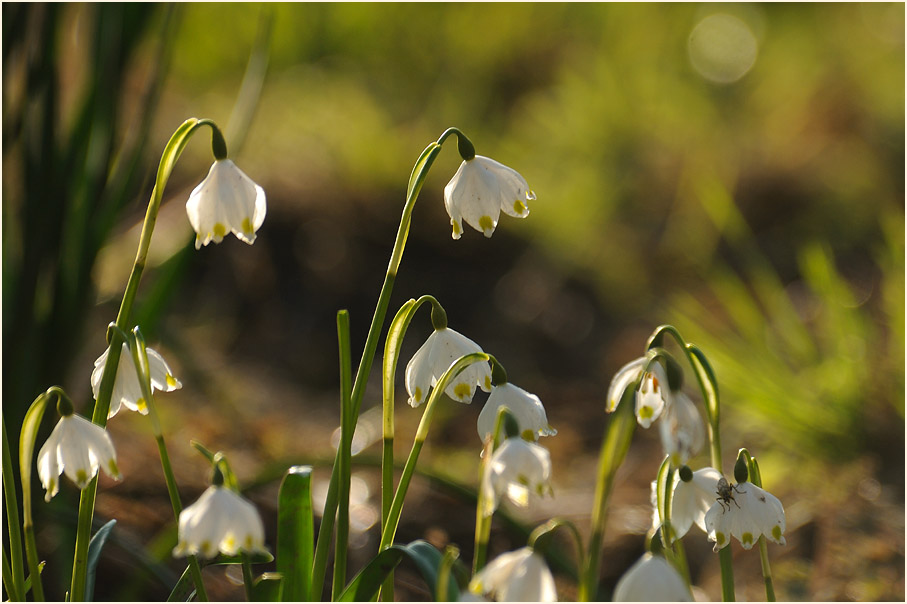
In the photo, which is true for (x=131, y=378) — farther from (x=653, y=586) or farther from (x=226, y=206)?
(x=653, y=586)

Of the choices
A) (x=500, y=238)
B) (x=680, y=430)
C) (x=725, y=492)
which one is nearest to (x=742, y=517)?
(x=725, y=492)

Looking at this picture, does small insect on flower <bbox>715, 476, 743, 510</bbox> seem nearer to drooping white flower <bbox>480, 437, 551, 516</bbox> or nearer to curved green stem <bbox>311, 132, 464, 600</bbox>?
drooping white flower <bbox>480, 437, 551, 516</bbox>

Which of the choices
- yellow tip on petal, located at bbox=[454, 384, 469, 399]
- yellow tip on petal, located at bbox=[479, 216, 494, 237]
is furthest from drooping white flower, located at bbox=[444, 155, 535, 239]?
yellow tip on petal, located at bbox=[454, 384, 469, 399]

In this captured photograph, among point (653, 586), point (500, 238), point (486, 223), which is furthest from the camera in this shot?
point (500, 238)

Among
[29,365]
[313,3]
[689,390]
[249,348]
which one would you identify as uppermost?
[313,3]

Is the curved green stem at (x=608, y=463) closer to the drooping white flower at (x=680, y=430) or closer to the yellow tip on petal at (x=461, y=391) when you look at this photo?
the drooping white flower at (x=680, y=430)

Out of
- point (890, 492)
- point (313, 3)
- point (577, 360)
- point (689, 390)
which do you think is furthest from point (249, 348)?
point (313, 3)

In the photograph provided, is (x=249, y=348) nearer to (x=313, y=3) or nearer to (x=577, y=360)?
(x=577, y=360)
